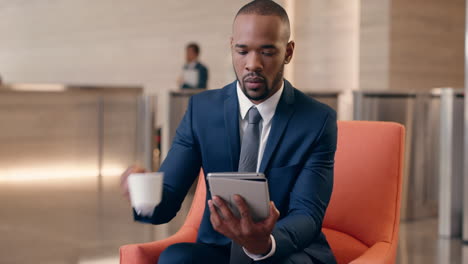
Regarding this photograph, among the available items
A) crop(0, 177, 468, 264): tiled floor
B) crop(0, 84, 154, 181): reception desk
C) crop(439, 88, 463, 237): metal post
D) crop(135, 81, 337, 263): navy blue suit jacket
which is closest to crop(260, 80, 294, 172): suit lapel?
crop(135, 81, 337, 263): navy blue suit jacket

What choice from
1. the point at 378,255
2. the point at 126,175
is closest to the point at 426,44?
the point at 378,255

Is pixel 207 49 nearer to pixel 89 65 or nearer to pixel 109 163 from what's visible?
pixel 89 65

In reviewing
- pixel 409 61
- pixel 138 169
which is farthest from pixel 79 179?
pixel 138 169

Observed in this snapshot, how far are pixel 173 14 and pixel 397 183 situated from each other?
11.0 meters

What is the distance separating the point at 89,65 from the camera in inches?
558

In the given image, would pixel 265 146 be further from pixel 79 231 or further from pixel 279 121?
pixel 79 231

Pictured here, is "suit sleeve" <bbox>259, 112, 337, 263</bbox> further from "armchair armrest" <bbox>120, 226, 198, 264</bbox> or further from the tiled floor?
the tiled floor

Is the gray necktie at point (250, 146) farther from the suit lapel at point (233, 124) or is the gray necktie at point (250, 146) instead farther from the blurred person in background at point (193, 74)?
the blurred person in background at point (193, 74)

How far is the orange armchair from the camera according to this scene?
7.52ft

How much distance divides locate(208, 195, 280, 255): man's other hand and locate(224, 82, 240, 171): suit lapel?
0.37 metres

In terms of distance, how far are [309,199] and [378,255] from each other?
352 mm

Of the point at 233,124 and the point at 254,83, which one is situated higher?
the point at 254,83

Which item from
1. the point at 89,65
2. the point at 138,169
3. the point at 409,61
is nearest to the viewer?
the point at 138,169

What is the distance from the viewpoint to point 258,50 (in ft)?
5.77
